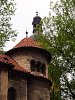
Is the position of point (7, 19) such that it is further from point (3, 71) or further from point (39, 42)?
point (39, 42)

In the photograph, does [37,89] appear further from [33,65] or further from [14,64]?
[14,64]

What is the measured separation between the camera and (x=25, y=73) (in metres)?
28.6

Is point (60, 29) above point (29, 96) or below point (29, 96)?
above

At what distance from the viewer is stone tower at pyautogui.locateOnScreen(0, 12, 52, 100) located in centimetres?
2584

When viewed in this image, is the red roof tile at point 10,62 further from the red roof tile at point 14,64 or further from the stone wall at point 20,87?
the stone wall at point 20,87

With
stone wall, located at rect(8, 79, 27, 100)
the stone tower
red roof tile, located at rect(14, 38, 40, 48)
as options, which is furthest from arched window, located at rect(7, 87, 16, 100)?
red roof tile, located at rect(14, 38, 40, 48)

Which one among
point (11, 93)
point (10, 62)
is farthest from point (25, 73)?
point (10, 62)

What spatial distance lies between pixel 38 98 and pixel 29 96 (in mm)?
867

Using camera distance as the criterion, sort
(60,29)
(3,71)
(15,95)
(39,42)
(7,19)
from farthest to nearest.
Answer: (39,42) < (60,29) < (15,95) < (3,71) < (7,19)

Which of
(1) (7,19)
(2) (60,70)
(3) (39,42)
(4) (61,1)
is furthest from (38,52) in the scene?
(1) (7,19)

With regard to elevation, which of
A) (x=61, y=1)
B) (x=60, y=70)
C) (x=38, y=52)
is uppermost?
(x=61, y=1)

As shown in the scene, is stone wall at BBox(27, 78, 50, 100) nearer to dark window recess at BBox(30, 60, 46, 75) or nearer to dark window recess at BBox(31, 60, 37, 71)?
dark window recess at BBox(30, 60, 46, 75)

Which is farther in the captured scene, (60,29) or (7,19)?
(60,29)

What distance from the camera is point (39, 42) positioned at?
31.5 meters
